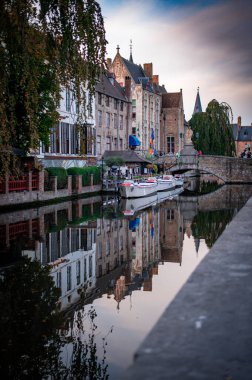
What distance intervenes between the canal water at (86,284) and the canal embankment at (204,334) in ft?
3.47

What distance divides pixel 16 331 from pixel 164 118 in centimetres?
5946

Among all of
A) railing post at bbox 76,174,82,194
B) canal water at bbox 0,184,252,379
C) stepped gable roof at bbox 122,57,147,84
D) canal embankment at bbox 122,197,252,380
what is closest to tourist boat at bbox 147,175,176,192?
railing post at bbox 76,174,82,194

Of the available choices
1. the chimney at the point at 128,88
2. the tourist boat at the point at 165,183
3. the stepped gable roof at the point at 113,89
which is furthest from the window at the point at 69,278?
the chimney at the point at 128,88

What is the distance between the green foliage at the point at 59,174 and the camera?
2505 centimetres

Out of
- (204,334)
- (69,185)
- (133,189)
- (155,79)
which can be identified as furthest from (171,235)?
(155,79)

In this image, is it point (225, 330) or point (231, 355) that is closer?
point (231, 355)

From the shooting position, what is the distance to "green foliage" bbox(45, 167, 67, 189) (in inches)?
986

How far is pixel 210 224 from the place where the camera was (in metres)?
16.7

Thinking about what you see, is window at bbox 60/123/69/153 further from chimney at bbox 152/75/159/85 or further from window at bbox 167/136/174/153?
chimney at bbox 152/75/159/85

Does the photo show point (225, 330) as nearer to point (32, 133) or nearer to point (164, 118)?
point (32, 133)

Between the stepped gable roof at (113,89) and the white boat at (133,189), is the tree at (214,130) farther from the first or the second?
the white boat at (133,189)

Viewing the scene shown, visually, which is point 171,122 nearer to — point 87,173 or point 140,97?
point 140,97

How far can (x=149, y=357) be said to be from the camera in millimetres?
2287

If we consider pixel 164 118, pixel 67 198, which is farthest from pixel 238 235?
pixel 164 118
